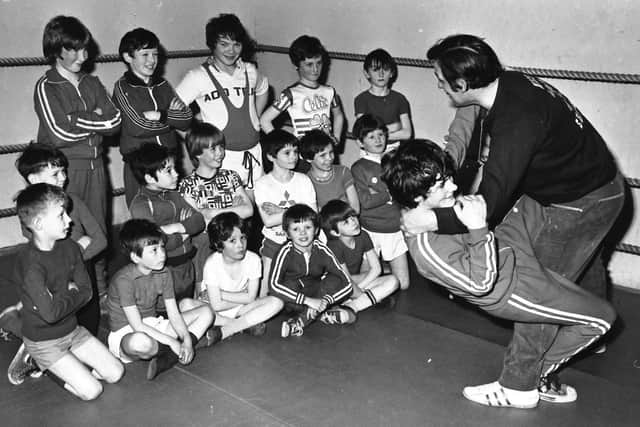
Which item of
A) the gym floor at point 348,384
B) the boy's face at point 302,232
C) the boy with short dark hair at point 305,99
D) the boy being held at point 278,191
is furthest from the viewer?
the boy with short dark hair at point 305,99

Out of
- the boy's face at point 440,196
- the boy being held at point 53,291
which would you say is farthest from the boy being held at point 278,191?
the boy's face at point 440,196

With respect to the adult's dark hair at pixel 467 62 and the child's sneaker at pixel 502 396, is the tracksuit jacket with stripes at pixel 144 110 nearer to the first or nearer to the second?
the adult's dark hair at pixel 467 62

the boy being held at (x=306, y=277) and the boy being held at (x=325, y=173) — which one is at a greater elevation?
the boy being held at (x=325, y=173)

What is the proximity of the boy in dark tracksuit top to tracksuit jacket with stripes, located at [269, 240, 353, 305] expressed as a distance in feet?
3.63

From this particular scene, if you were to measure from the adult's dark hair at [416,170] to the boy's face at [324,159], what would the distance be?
1528 mm

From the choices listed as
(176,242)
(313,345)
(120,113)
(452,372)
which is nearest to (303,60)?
(120,113)

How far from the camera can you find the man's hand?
9.16 feet

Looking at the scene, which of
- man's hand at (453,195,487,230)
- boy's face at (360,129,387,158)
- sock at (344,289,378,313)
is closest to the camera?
man's hand at (453,195,487,230)

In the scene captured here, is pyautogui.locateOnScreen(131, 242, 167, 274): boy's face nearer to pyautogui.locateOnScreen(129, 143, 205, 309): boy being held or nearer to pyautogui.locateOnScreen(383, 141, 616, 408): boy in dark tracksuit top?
pyautogui.locateOnScreen(129, 143, 205, 309): boy being held

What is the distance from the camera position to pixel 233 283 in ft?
13.5

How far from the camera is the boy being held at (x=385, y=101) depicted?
5.05 m

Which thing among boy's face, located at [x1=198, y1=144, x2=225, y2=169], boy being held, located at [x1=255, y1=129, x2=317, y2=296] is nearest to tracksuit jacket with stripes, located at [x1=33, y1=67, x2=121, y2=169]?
boy's face, located at [x1=198, y1=144, x2=225, y2=169]

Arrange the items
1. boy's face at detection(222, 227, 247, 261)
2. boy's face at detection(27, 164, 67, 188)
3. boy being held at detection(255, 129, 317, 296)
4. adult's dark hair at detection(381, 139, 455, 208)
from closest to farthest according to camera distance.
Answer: adult's dark hair at detection(381, 139, 455, 208)
boy's face at detection(27, 164, 67, 188)
boy's face at detection(222, 227, 247, 261)
boy being held at detection(255, 129, 317, 296)

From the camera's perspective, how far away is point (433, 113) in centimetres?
521
